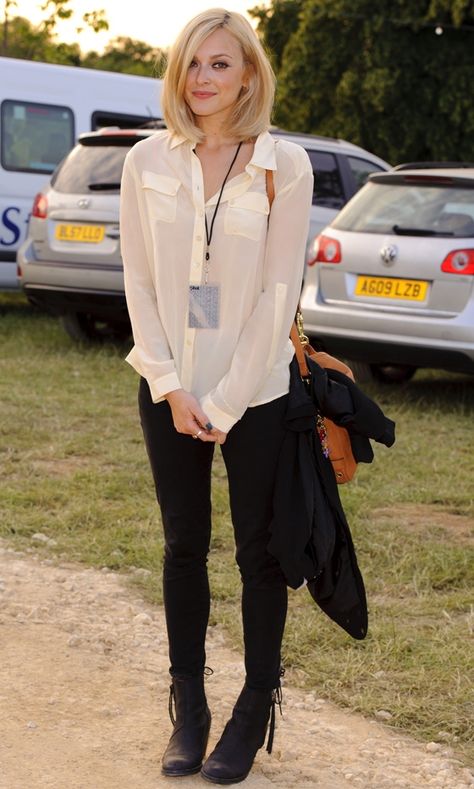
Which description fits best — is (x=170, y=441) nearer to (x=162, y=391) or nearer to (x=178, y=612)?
(x=162, y=391)

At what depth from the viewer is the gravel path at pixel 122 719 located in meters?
3.38

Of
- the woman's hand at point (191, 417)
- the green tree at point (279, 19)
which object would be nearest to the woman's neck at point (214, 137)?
A: the woman's hand at point (191, 417)

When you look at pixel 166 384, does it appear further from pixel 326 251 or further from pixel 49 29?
pixel 49 29

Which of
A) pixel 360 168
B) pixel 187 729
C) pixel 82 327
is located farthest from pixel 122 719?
pixel 360 168

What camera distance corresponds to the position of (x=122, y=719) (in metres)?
3.72

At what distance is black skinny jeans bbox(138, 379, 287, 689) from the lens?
10.6 feet

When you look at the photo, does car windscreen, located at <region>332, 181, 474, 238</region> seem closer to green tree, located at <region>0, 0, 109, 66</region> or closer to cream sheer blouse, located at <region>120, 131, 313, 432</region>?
cream sheer blouse, located at <region>120, 131, 313, 432</region>

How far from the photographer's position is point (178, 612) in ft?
11.2

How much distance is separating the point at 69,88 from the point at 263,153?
10345 mm


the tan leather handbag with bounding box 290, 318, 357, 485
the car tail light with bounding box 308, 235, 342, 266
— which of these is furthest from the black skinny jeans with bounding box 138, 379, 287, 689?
the car tail light with bounding box 308, 235, 342, 266

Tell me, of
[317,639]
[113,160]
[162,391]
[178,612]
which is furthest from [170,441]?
[113,160]

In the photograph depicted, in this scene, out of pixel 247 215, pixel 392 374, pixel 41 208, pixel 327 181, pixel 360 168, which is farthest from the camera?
pixel 360 168

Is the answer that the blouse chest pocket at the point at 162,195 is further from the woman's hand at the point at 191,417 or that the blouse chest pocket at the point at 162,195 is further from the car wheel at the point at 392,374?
the car wheel at the point at 392,374

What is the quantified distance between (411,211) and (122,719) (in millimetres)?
5604
